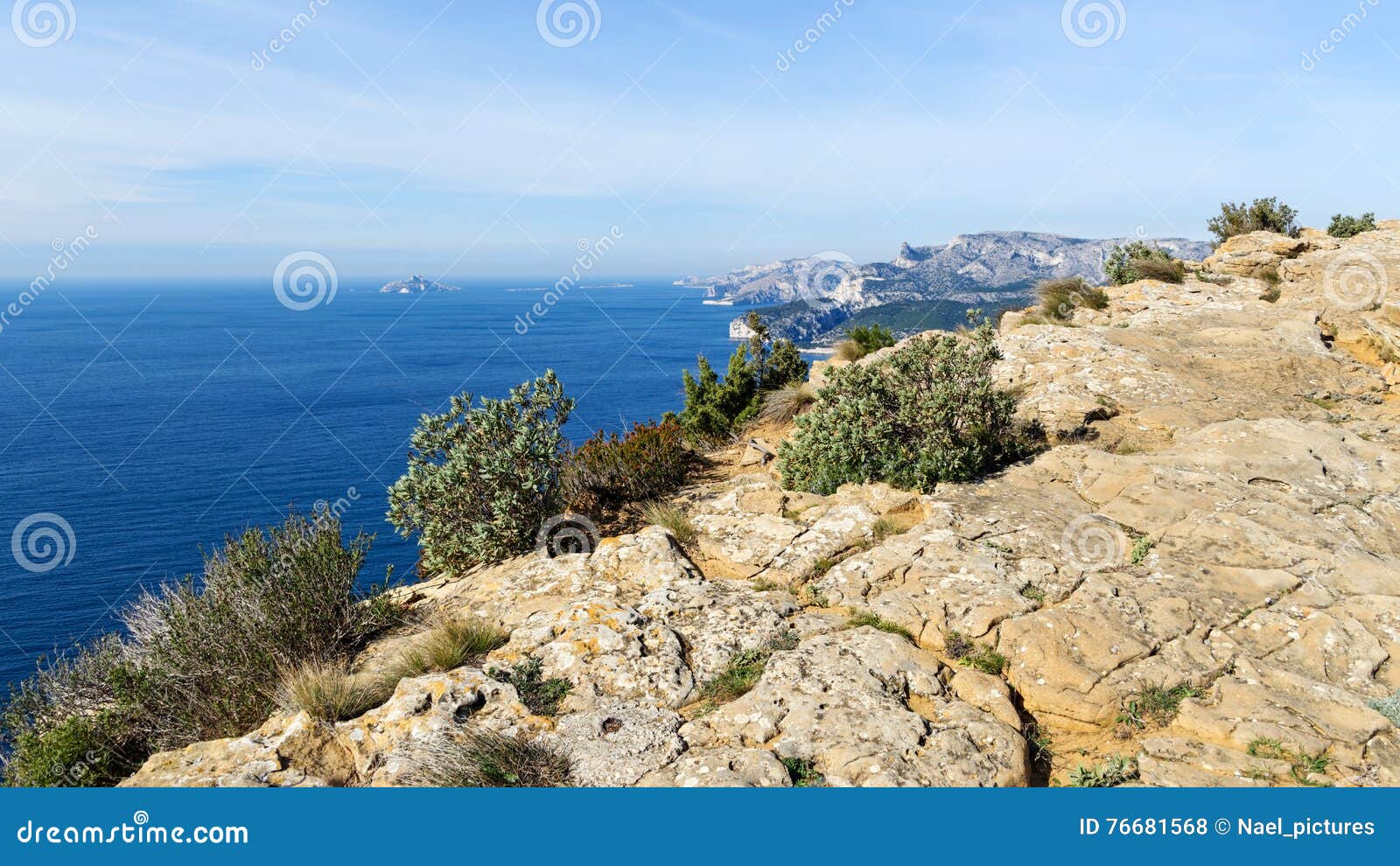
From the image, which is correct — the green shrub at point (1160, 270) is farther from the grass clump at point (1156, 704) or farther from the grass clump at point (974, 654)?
the grass clump at point (974, 654)

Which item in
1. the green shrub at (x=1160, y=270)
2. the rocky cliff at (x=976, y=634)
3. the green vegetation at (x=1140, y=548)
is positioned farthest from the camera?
the green shrub at (x=1160, y=270)

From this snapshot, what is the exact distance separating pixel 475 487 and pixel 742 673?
4786mm

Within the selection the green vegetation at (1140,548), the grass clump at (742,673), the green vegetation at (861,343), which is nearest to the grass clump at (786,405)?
the green vegetation at (861,343)

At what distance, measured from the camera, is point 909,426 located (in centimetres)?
979

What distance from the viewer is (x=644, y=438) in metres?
11.1

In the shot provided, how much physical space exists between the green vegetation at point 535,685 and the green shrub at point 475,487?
2.88 metres

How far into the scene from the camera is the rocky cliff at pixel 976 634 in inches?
205

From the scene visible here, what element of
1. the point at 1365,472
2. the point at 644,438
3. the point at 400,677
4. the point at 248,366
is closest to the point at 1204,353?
the point at 1365,472

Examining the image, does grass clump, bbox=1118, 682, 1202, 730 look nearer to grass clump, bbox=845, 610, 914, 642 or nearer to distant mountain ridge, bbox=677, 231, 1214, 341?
grass clump, bbox=845, 610, 914, 642

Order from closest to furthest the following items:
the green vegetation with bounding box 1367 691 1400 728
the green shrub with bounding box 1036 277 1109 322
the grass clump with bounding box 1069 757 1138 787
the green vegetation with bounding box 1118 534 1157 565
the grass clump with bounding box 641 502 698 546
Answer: the grass clump with bounding box 1069 757 1138 787, the green vegetation with bounding box 1367 691 1400 728, the green vegetation with bounding box 1118 534 1157 565, the grass clump with bounding box 641 502 698 546, the green shrub with bounding box 1036 277 1109 322

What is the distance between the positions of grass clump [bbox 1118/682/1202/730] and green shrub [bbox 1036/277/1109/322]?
1451 centimetres

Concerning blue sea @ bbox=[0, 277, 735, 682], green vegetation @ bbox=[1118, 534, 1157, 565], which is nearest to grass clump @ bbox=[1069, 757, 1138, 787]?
green vegetation @ bbox=[1118, 534, 1157, 565]

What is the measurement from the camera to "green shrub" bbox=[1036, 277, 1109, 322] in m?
19.1

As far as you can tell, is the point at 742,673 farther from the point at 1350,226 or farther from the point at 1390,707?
the point at 1350,226
